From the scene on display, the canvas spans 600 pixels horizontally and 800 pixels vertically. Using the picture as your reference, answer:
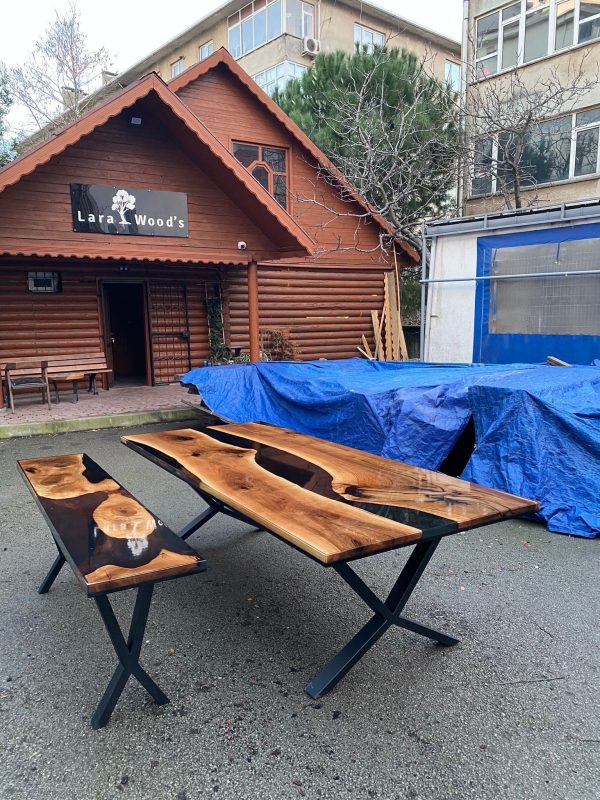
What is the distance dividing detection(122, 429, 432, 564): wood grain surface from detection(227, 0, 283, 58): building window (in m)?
24.5

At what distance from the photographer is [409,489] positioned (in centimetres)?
263

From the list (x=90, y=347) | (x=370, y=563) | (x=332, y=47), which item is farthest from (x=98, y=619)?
(x=332, y=47)

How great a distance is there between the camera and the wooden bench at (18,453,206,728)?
2049mm

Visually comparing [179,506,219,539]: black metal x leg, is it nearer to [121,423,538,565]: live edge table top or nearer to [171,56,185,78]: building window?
A: [121,423,538,565]: live edge table top

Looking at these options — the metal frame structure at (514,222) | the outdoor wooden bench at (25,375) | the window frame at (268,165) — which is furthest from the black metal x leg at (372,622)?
the window frame at (268,165)

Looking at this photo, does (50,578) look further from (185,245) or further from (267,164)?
(267,164)

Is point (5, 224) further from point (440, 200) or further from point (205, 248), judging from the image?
point (440, 200)

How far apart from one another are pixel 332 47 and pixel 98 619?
27.2m

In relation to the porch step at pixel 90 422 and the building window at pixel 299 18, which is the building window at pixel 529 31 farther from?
the porch step at pixel 90 422

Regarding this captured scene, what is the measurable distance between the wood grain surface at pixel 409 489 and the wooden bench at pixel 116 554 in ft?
2.64

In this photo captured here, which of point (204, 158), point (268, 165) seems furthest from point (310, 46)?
point (204, 158)

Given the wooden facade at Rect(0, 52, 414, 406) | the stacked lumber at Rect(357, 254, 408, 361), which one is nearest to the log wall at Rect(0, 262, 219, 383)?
the wooden facade at Rect(0, 52, 414, 406)

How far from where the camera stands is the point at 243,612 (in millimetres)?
3158

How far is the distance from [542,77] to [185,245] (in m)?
11.7
